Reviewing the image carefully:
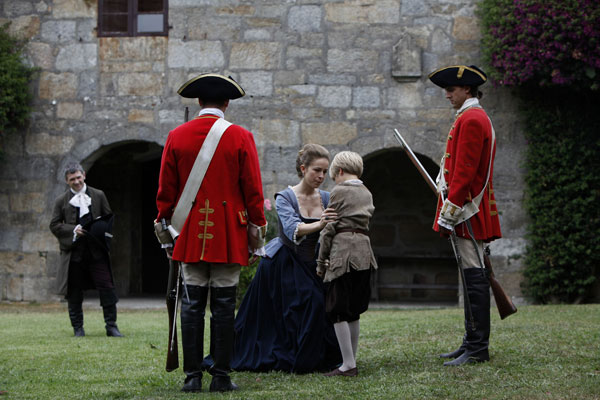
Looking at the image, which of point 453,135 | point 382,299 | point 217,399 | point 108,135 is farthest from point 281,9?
point 217,399

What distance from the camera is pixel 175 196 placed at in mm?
4211

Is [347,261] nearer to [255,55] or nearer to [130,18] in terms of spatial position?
[255,55]

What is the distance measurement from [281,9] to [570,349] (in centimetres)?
617

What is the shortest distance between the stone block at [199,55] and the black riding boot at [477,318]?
618cm

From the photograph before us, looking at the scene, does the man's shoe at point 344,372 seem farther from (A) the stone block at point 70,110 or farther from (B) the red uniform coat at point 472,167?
(A) the stone block at point 70,110

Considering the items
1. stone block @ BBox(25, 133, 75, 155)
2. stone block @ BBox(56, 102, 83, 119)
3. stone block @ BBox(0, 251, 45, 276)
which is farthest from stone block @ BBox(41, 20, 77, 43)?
stone block @ BBox(0, 251, 45, 276)

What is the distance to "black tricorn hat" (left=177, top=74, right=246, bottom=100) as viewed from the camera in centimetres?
425

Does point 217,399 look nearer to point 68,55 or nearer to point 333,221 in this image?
point 333,221

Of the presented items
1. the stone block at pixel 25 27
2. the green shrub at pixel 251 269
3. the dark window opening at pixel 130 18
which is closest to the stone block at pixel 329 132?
the green shrub at pixel 251 269

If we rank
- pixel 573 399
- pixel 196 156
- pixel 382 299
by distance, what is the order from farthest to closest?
pixel 382 299
pixel 196 156
pixel 573 399

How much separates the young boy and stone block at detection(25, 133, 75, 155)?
658 cm

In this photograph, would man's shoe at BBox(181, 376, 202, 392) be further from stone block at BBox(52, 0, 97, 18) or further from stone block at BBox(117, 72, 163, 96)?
stone block at BBox(52, 0, 97, 18)

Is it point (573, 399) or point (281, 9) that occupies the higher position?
point (281, 9)

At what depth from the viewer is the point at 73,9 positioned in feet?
33.9
